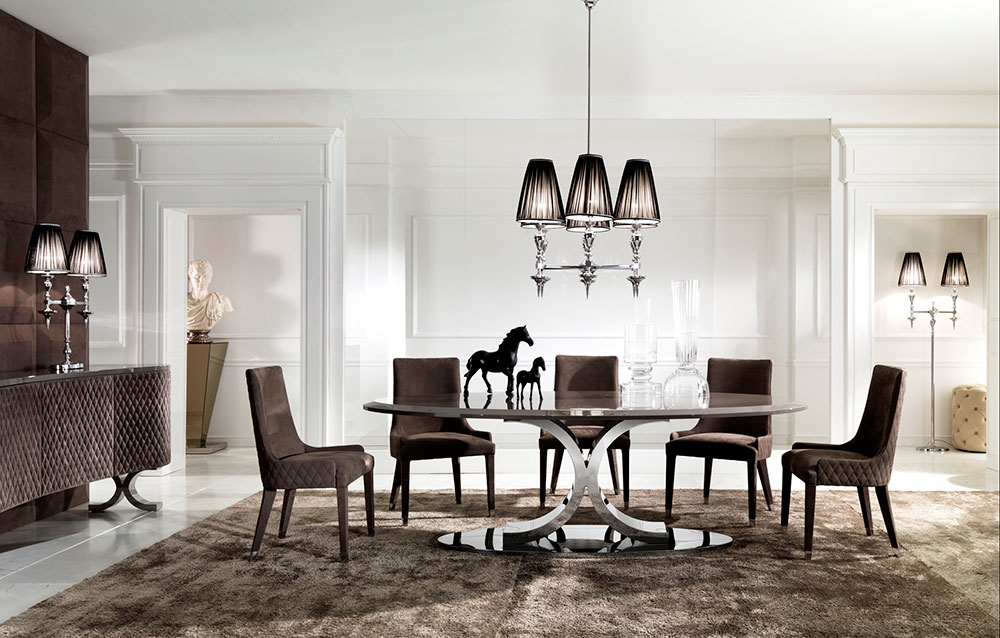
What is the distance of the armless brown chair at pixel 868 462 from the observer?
3.83 meters

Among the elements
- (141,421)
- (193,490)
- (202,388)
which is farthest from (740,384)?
(202,388)

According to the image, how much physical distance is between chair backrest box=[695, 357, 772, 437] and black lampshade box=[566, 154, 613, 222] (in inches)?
58.5

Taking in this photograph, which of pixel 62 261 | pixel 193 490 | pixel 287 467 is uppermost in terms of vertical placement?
pixel 62 261

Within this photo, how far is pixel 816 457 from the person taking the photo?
389cm

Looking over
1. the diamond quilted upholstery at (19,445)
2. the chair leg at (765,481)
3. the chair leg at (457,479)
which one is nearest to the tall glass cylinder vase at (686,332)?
the chair leg at (765,481)

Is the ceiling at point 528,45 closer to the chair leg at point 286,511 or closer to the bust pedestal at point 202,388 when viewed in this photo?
the bust pedestal at point 202,388

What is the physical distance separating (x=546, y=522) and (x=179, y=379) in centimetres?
358

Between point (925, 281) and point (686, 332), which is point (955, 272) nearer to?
point (925, 281)

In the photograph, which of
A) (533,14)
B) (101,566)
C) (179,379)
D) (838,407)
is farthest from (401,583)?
(838,407)

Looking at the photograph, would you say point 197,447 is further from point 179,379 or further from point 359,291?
point 359,291

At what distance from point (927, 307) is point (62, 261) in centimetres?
702

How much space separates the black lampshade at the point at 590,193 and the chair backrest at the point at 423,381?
1.39 m

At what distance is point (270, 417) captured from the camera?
3951 millimetres

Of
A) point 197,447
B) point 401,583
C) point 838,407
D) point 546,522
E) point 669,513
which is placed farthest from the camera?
point 197,447
